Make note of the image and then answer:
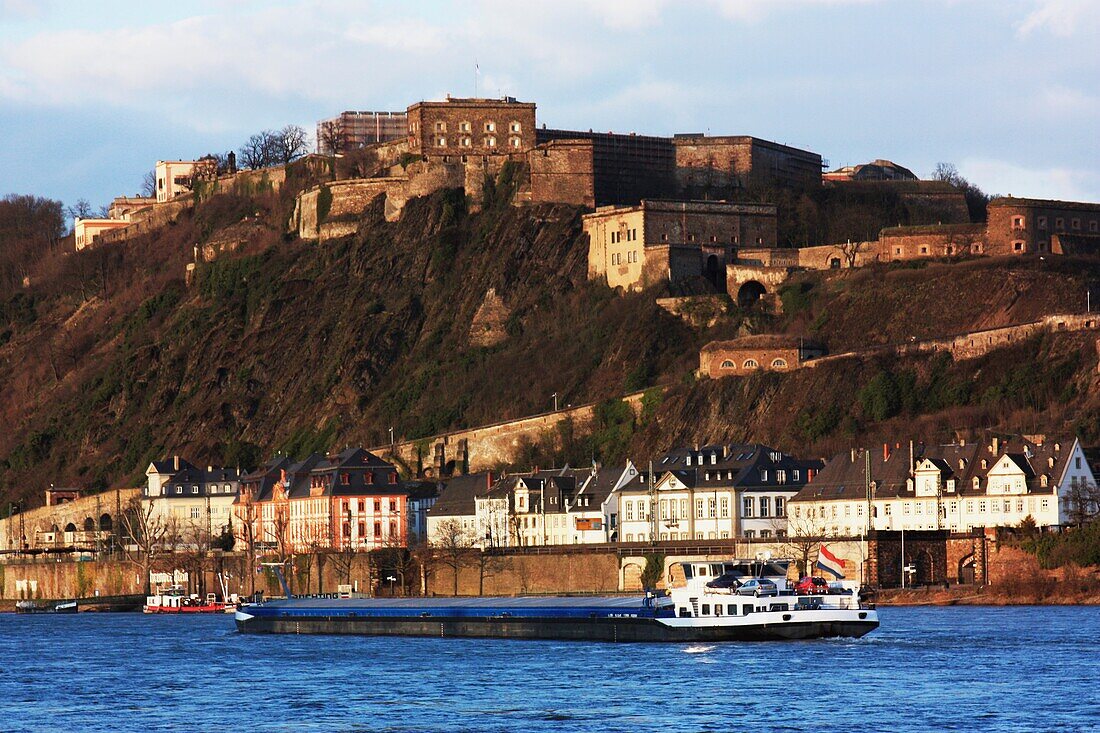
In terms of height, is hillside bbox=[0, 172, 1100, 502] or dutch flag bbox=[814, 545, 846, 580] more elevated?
hillside bbox=[0, 172, 1100, 502]

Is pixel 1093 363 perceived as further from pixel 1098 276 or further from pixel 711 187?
pixel 711 187

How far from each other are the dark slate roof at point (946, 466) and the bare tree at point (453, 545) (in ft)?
54.9

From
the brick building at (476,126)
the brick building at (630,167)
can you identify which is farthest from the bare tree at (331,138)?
the brick building at (630,167)

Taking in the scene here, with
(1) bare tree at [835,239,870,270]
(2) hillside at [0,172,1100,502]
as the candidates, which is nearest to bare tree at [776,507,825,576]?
(2) hillside at [0,172,1100,502]

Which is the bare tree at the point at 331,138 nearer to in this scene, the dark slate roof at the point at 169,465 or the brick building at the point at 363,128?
the brick building at the point at 363,128

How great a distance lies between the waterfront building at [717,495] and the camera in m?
103

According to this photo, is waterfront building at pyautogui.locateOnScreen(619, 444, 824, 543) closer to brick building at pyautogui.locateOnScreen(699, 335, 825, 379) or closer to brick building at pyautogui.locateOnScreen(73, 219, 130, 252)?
brick building at pyautogui.locateOnScreen(699, 335, 825, 379)

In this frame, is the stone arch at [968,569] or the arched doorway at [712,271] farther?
the arched doorway at [712,271]

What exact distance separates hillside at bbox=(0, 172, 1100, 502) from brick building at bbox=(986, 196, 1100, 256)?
412cm

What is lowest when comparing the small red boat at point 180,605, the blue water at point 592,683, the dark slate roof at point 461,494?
the blue water at point 592,683

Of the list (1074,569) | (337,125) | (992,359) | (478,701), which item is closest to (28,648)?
(478,701)

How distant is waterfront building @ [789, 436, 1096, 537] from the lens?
303 ft

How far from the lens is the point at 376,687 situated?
64.4 metres

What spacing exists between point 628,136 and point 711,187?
22.9 ft
